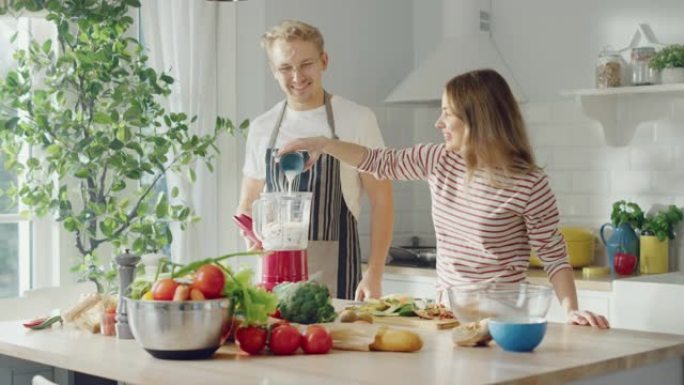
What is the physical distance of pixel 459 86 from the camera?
10.7 ft

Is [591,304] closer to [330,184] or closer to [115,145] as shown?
[330,184]

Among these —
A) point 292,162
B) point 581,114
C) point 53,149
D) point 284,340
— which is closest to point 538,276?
point 581,114

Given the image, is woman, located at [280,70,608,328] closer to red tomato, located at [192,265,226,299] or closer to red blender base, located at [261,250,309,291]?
red blender base, located at [261,250,309,291]

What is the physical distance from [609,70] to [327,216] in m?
1.46

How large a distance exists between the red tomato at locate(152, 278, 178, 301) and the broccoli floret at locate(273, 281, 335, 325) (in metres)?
0.43

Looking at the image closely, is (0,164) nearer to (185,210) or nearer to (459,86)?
(185,210)

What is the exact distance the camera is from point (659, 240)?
185 inches

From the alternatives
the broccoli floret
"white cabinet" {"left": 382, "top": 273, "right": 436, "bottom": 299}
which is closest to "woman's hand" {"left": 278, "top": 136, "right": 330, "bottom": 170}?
the broccoli floret

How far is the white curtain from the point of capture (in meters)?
4.71

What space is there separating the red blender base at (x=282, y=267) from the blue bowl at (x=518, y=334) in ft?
2.69

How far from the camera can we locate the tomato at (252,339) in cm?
259

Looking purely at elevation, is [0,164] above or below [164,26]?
below

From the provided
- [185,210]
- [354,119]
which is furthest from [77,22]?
[354,119]

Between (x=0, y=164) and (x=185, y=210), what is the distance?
71 centimetres
